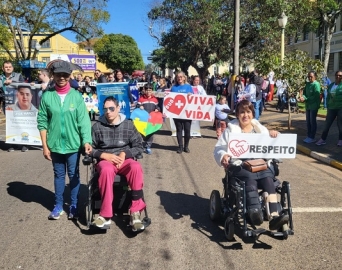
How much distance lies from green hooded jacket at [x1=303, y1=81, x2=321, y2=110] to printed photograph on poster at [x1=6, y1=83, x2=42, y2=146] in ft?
21.7

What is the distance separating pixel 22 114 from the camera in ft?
30.5

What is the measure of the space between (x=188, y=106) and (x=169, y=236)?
5538 millimetres

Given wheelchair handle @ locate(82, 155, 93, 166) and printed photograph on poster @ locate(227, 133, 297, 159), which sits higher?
printed photograph on poster @ locate(227, 133, 297, 159)

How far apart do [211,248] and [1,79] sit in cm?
719

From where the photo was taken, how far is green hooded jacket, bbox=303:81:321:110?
985 cm

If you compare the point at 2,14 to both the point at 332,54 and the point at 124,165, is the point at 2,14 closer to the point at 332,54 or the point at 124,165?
the point at 124,165

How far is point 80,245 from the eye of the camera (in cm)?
420

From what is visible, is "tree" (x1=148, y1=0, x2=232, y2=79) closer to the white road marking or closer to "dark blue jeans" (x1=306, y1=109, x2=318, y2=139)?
"dark blue jeans" (x1=306, y1=109, x2=318, y2=139)

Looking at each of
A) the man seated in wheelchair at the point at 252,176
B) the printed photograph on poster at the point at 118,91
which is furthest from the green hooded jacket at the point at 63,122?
the printed photograph on poster at the point at 118,91

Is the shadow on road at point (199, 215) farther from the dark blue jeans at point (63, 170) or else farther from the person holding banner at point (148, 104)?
the person holding banner at point (148, 104)

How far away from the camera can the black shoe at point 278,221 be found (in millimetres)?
3872

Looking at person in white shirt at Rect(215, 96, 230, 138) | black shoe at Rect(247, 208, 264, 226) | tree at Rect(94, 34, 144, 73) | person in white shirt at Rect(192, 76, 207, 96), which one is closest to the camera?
black shoe at Rect(247, 208, 264, 226)

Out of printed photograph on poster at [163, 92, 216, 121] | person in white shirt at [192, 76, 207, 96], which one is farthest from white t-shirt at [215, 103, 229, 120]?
printed photograph on poster at [163, 92, 216, 121]

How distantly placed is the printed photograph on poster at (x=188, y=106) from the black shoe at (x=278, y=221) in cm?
563
